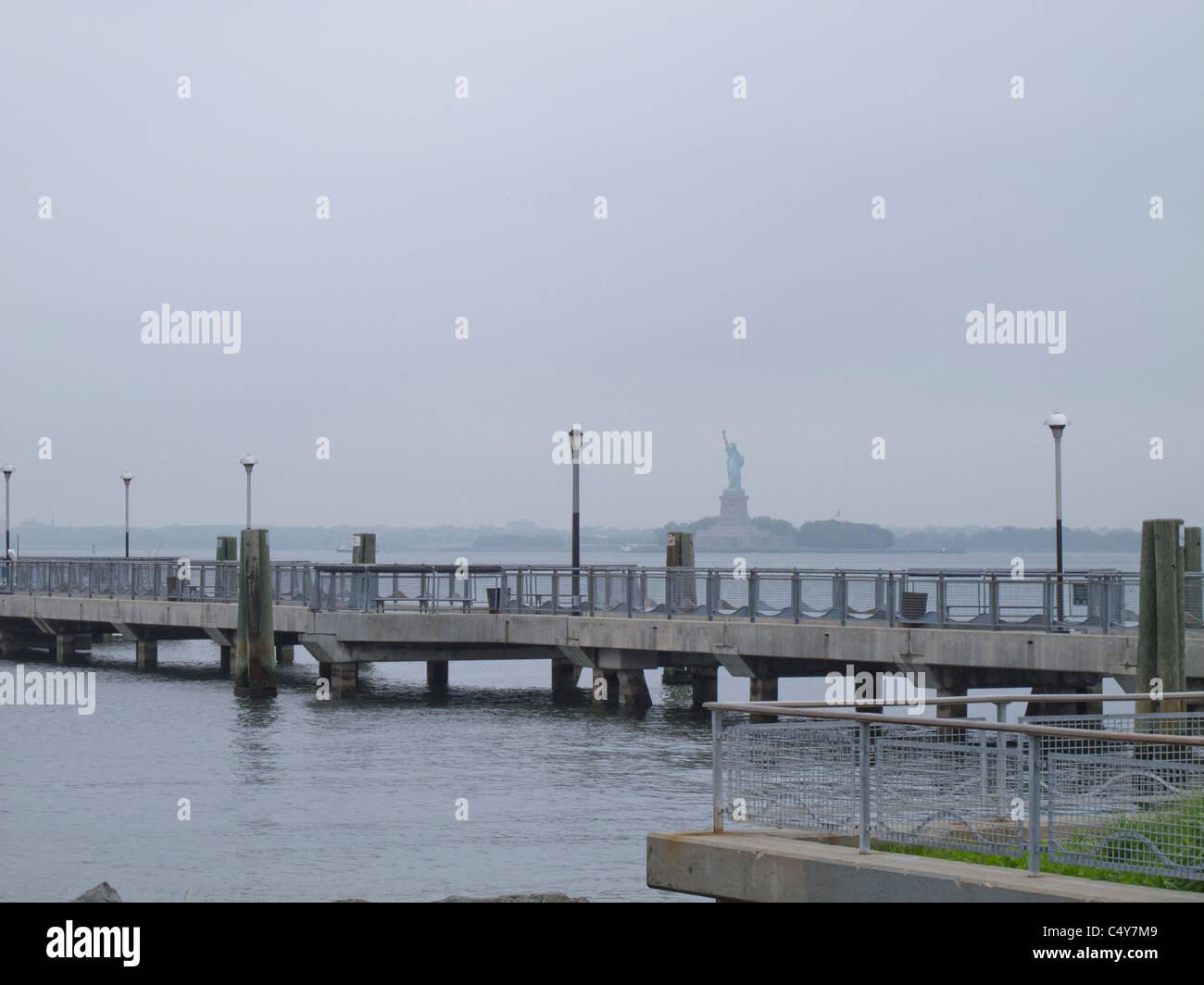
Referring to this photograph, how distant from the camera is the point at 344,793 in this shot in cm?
2584

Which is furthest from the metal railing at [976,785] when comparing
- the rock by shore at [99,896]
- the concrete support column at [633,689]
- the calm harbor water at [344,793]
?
the concrete support column at [633,689]

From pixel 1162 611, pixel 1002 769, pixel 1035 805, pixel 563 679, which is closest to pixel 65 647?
pixel 563 679

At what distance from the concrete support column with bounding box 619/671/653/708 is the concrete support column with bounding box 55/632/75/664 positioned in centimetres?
2339

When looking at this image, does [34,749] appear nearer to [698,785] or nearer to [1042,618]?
[698,785]

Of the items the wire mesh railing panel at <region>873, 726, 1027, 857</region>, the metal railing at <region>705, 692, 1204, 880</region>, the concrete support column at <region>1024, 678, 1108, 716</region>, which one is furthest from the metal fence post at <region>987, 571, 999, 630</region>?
the wire mesh railing panel at <region>873, 726, 1027, 857</region>

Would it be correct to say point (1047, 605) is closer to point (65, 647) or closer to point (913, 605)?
point (913, 605)

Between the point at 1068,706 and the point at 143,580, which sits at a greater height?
the point at 143,580

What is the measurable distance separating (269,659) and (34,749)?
24.0ft

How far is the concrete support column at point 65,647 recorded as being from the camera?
170ft

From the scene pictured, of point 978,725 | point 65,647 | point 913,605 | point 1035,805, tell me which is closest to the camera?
point 1035,805

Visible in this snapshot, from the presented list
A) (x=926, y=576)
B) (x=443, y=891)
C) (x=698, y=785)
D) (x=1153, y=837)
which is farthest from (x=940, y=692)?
(x=1153, y=837)

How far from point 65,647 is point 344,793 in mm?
29204

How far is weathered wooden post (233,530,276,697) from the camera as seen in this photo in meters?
37.4

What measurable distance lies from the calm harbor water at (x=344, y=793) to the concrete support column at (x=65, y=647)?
33.9ft
